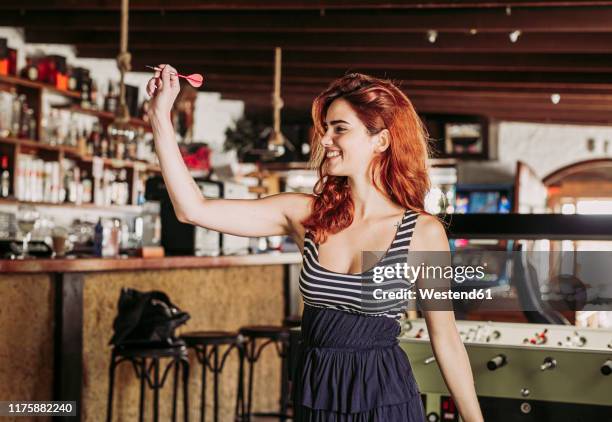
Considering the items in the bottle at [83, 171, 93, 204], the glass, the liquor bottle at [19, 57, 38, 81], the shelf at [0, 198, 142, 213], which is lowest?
the glass

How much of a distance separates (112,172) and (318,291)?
7.21 m

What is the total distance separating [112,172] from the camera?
29.7 ft

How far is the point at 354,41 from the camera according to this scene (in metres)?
7.26

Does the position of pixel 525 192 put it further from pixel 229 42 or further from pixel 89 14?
pixel 89 14

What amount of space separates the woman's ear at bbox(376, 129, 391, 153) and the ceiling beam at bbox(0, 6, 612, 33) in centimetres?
434

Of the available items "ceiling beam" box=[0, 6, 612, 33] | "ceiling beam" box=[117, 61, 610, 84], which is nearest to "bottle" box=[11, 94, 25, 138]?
"ceiling beam" box=[0, 6, 612, 33]

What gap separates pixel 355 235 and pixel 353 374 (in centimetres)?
34

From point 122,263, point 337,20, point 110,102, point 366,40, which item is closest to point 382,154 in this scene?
point 122,263

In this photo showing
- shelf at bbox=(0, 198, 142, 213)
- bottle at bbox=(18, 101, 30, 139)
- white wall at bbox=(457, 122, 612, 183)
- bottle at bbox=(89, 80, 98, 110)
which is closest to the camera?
shelf at bbox=(0, 198, 142, 213)

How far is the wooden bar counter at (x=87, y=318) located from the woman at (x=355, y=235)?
199 centimetres

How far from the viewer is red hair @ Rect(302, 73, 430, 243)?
7.20ft

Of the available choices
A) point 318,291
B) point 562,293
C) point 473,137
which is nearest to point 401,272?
point 318,291

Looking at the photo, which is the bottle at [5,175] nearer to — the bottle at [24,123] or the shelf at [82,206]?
the shelf at [82,206]

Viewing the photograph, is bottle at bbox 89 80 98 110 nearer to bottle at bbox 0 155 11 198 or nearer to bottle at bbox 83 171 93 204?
bottle at bbox 83 171 93 204
